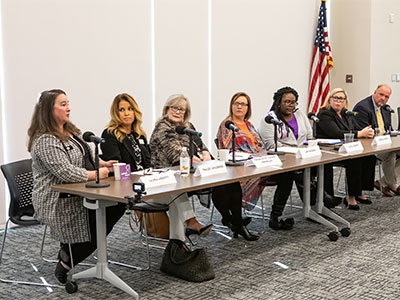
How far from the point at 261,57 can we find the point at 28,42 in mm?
3285

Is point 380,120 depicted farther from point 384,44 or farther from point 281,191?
point 384,44

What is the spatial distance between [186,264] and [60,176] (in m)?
0.95

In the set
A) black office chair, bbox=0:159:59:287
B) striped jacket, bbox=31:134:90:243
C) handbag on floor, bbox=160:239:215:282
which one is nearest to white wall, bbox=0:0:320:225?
black office chair, bbox=0:159:59:287

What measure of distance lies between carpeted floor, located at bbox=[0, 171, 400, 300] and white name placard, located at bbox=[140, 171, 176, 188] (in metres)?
0.64

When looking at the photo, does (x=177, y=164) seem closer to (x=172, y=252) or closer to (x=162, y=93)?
(x=172, y=252)

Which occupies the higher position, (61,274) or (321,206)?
(321,206)

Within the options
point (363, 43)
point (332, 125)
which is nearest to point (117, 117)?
point (332, 125)

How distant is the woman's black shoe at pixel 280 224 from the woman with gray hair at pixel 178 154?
0.36 metres

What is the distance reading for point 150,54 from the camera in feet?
20.4

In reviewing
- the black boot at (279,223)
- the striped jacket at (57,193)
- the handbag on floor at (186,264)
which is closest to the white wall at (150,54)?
the striped jacket at (57,193)

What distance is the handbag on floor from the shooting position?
3707 mm

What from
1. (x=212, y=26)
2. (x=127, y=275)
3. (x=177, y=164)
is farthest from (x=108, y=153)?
(x=212, y=26)

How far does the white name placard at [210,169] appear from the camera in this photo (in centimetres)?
384

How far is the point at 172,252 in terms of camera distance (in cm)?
385
